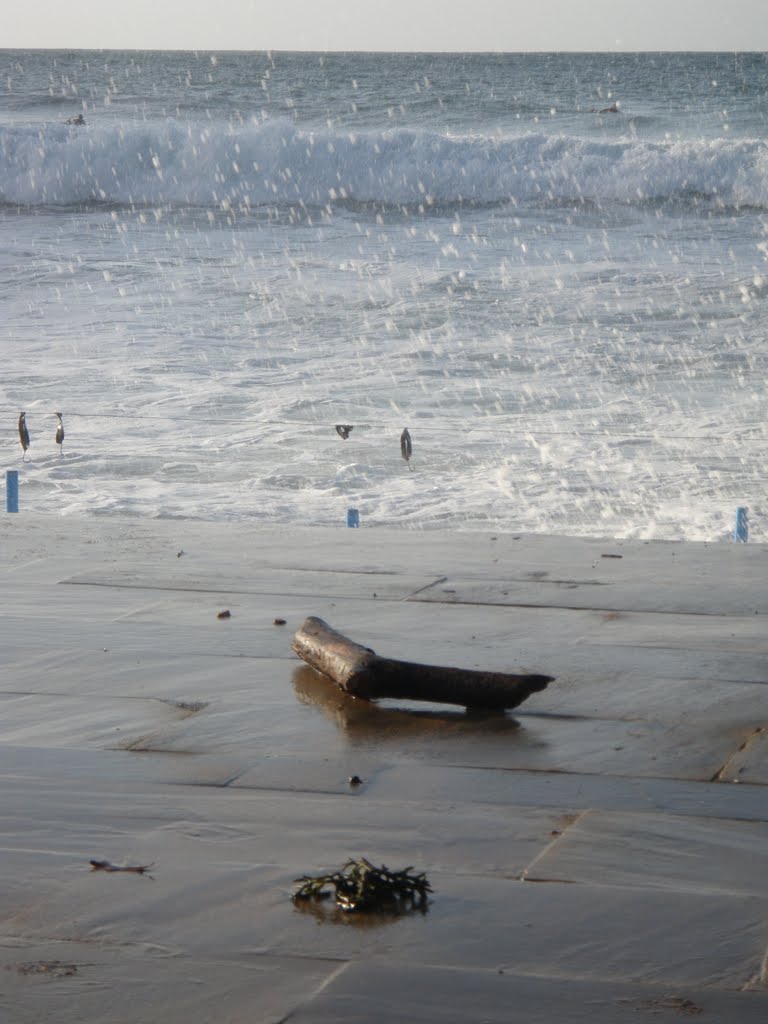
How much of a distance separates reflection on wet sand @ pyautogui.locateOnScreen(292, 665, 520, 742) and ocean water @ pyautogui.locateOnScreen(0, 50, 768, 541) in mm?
7484

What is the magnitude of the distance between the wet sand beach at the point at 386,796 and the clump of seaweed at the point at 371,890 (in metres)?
0.05

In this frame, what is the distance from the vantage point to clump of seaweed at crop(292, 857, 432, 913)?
9.37 feet

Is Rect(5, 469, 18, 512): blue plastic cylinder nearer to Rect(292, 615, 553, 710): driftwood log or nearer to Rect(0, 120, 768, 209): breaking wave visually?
Rect(292, 615, 553, 710): driftwood log

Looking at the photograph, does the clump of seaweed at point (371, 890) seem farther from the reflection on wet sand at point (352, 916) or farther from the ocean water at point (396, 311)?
the ocean water at point (396, 311)

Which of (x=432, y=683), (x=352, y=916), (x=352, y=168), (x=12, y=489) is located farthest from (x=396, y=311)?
(x=352, y=916)

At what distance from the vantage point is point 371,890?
2.87 metres

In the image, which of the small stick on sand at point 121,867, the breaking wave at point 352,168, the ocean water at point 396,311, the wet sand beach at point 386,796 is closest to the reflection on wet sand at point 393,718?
the wet sand beach at point 386,796

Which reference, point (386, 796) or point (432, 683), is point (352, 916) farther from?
point (432, 683)

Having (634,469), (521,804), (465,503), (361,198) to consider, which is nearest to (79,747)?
(521,804)

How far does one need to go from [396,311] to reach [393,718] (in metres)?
19.8

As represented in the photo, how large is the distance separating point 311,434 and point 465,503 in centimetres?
352

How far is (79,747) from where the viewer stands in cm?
397

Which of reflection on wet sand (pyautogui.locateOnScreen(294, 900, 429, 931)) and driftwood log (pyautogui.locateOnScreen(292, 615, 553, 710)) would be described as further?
driftwood log (pyautogui.locateOnScreen(292, 615, 553, 710))

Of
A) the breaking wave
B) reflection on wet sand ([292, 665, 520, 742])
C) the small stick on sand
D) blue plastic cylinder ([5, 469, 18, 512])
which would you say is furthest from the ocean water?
the small stick on sand
